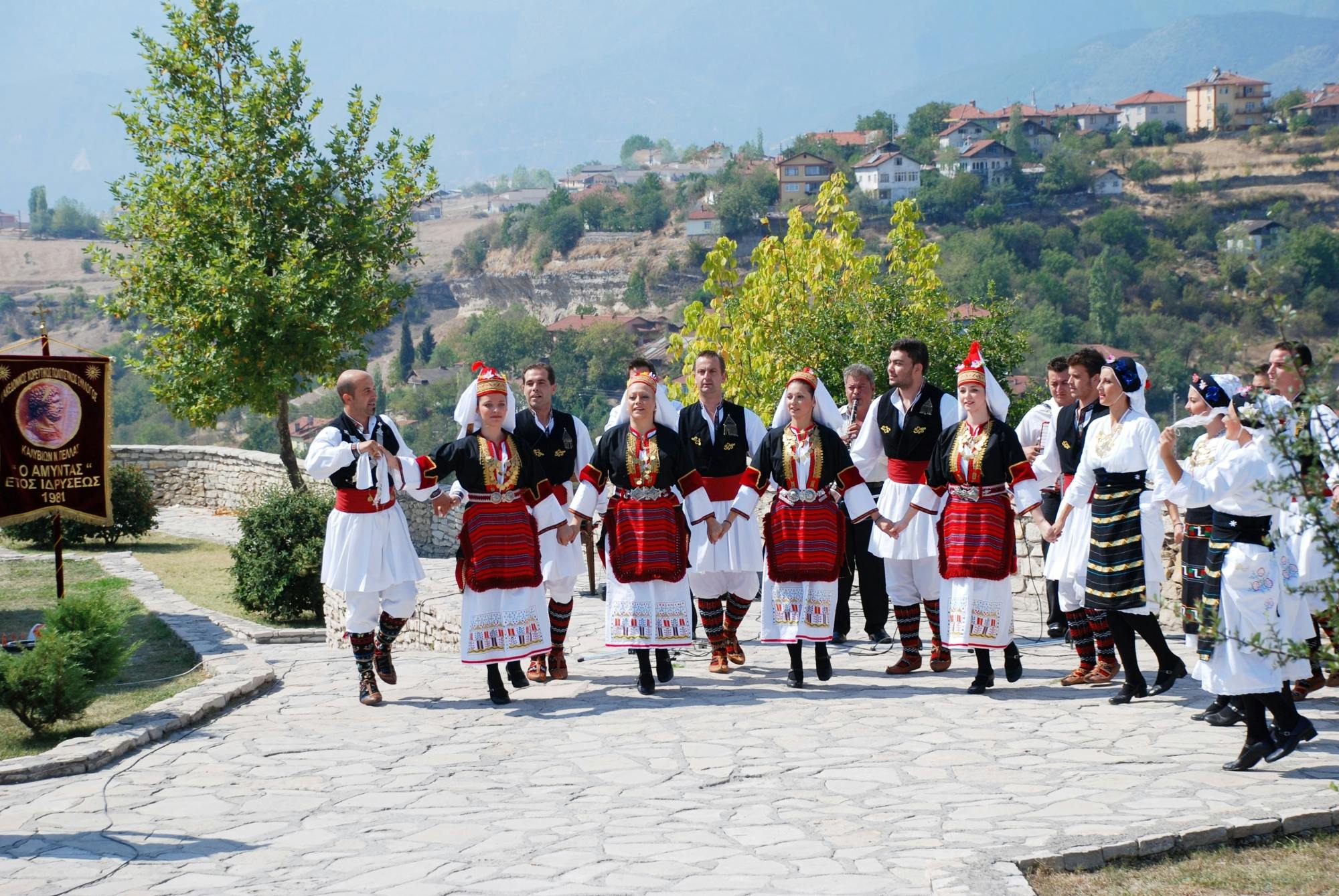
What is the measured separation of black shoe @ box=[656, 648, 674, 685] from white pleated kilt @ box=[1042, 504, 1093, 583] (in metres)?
2.40

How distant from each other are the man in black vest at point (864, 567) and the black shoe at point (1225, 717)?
2.79 meters

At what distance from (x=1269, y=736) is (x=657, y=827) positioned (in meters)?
2.75

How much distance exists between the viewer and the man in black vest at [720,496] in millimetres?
8305

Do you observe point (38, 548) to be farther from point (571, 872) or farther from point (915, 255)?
point (571, 872)

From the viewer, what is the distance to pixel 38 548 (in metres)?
17.3

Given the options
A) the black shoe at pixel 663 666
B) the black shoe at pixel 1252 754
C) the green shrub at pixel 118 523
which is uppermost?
the green shrub at pixel 118 523

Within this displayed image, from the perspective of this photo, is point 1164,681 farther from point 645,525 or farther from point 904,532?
point 645,525

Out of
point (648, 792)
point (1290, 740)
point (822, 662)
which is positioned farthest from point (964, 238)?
point (648, 792)

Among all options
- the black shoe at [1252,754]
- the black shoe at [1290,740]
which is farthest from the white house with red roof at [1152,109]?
the black shoe at [1252,754]

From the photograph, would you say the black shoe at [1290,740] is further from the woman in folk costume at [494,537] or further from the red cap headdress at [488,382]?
the red cap headdress at [488,382]

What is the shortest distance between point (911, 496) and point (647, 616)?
1.84 meters

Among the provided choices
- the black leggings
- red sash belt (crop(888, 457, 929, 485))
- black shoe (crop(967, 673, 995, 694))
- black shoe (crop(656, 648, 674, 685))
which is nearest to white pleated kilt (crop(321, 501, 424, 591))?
black shoe (crop(656, 648, 674, 685))

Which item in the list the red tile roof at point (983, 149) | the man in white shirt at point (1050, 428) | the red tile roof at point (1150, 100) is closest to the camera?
the man in white shirt at point (1050, 428)

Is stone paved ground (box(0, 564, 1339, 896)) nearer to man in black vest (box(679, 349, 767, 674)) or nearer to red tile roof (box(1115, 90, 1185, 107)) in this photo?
man in black vest (box(679, 349, 767, 674))
